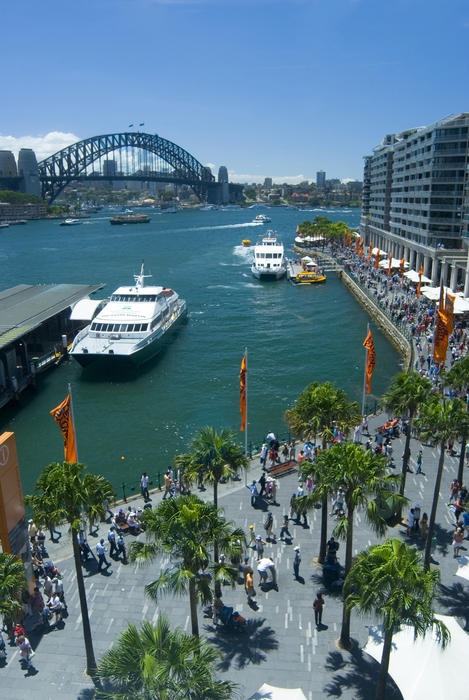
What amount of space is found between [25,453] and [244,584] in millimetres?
20213

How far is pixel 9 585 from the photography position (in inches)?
493

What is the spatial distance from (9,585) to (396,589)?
836cm

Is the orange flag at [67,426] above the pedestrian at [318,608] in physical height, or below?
above

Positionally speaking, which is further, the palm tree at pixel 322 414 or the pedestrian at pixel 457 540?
the palm tree at pixel 322 414

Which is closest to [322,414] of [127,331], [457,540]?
[457,540]

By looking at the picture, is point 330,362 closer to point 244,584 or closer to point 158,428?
point 158,428

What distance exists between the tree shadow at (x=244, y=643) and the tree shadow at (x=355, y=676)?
1.77 m

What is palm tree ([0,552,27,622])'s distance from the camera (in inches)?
488

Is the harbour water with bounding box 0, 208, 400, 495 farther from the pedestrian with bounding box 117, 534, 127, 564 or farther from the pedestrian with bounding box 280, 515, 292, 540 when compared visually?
the pedestrian with bounding box 280, 515, 292, 540

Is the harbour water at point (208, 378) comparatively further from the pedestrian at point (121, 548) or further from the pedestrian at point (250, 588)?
the pedestrian at point (250, 588)

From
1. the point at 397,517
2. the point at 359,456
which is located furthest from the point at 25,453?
the point at 359,456

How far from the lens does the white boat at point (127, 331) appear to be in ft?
153

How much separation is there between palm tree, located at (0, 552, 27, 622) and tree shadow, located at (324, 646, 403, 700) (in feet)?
26.3

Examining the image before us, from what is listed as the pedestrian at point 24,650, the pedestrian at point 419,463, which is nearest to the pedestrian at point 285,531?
the pedestrian at point 419,463
